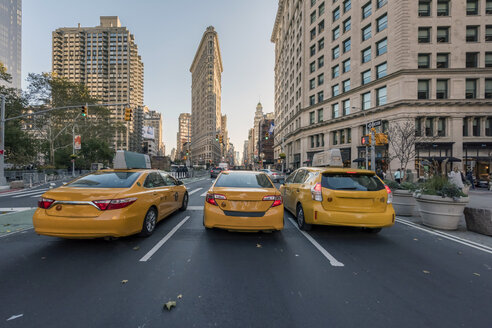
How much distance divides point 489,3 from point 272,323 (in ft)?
133

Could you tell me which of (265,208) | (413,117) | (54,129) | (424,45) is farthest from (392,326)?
(54,129)

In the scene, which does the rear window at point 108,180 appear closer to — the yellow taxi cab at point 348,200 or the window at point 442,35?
the yellow taxi cab at point 348,200

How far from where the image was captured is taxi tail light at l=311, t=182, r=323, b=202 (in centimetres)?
488

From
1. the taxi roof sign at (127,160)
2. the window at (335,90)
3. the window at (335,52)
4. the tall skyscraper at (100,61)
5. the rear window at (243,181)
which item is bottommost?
the rear window at (243,181)

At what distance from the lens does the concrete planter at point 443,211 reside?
5508mm

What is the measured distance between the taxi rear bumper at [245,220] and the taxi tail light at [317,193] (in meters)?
1.01

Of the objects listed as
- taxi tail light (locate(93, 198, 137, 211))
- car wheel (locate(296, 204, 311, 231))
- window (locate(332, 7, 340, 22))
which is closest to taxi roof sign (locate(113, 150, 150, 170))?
taxi tail light (locate(93, 198, 137, 211))

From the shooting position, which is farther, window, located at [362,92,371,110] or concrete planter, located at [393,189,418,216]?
window, located at [362,92,371,110]

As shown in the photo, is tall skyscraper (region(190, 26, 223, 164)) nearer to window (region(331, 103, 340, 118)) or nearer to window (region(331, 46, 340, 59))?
window (region(331, 46, 340, 59))

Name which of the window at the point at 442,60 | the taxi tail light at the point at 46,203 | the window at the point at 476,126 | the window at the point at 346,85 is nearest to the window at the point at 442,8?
the window at the point at 442,60

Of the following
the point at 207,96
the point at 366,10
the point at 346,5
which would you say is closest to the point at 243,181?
the point at 366,10

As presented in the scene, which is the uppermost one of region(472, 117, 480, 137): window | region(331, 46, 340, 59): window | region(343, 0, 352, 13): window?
region(343, 0, 352, 13): window

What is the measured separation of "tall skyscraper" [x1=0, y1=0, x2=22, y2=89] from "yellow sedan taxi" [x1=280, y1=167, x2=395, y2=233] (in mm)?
135221

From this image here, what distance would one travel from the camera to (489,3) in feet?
77.2
